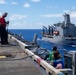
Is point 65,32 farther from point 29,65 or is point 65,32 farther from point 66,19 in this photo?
point 29,65

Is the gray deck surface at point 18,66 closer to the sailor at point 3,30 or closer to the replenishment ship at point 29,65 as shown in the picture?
the replenishment ship at point 29,65

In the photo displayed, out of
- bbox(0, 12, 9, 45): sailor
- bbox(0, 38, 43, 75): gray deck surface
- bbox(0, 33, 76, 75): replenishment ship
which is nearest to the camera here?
bbox(0, 33, 76, 75): replenishment ship

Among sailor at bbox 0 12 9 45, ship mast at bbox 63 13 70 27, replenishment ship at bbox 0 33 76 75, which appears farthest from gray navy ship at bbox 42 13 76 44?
replenishment ship at bbox 0 33 76 75

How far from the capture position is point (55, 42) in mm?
112375

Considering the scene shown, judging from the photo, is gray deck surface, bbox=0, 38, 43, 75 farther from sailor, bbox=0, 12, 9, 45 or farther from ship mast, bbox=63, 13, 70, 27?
ship mast, bbox=63, 13, 70, 27

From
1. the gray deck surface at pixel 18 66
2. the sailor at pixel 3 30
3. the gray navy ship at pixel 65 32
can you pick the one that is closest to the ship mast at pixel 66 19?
the gray navy ship at pixel 65 32

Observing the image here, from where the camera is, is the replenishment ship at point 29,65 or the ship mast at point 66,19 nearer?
the replenishment ship at point 29,65

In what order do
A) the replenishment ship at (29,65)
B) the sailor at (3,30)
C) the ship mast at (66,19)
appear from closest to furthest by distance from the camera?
the replenishment ship at (29,65) < the sailor at (3,30) < the ship mast at (66,19)

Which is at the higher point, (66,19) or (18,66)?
(66,19)

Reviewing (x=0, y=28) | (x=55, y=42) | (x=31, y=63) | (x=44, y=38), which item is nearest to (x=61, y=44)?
(x=55, y=42)

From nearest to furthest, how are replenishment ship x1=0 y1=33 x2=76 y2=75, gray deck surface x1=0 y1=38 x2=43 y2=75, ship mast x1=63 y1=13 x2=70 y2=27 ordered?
replenishment ship x1=0 y1=33 x2=76 y2=75 → gray deck surface x1=0 y1=38 x2=43 y2=75 → ship mast x1=63 y1=13 x2=70 y2=27

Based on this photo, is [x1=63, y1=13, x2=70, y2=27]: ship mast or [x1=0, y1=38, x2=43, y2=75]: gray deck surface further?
[x1=63, y1=13, x2=70, y2=27]: ship mast

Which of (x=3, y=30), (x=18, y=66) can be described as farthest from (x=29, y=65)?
(x=3, y=30)

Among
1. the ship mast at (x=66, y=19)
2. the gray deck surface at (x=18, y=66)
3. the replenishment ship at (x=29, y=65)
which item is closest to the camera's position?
the replenishment ship at (x=29, y=65)
